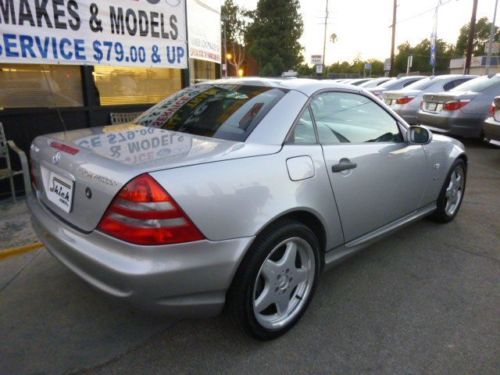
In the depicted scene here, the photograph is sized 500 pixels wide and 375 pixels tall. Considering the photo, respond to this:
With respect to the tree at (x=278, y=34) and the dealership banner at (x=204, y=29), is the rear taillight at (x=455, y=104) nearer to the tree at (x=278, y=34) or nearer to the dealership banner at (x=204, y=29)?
the dealership banner at (x=204, y=29)

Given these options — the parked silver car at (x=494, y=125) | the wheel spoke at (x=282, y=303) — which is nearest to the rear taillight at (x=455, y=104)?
the parked silver car at (x=494, y=125)

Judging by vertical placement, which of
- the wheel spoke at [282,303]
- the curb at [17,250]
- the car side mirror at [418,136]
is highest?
the car side mirror at [418,136]

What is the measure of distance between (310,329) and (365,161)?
119 cm

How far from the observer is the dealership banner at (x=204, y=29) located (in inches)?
274

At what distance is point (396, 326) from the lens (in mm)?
2604

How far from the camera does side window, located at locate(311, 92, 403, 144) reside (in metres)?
2.78

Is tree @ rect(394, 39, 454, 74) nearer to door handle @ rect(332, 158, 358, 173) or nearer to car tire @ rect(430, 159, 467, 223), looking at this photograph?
car tire @ rect(430, 159, 467, 223)

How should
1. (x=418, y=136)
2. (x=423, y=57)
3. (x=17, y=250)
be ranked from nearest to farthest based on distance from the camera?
(x=418, y=136) < (x=17, y=250) < (x=423, y=57)

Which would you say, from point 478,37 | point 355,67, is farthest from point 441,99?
point 478,37

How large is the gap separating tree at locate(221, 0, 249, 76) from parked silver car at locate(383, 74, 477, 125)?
150 feet

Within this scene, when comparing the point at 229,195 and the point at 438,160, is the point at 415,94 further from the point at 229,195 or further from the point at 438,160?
the point at 229,195

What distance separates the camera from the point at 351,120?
3.07m

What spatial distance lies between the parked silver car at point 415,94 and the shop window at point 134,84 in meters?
6.11

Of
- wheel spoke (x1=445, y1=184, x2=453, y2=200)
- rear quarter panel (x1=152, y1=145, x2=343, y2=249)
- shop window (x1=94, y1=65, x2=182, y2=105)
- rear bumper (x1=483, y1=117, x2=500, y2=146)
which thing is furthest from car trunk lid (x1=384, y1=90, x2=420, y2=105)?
rear quarter panel (x1=152, y1=145, x2=343, y2=249)
